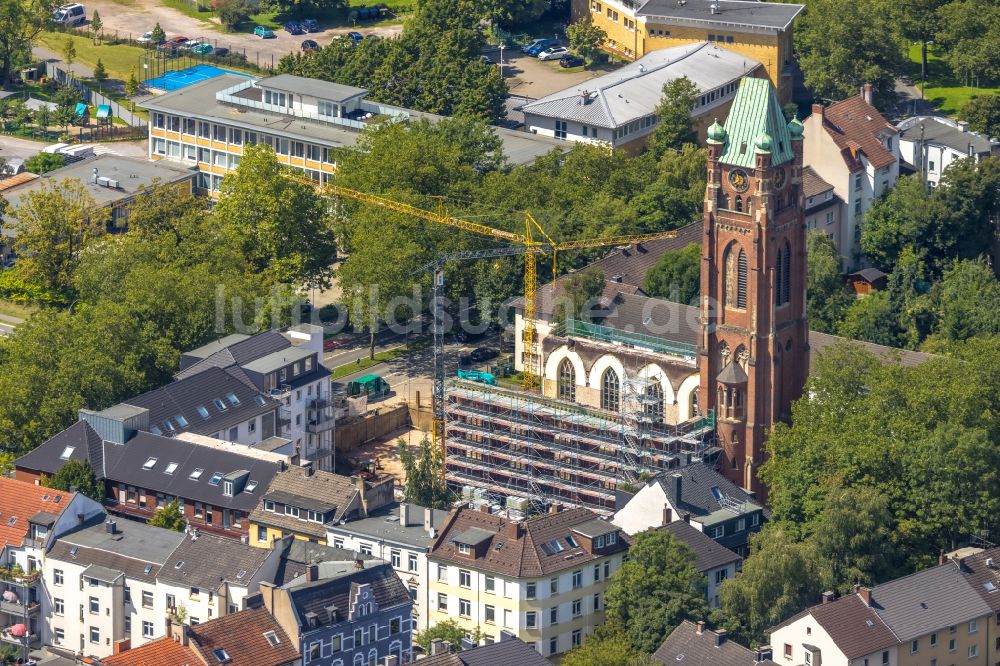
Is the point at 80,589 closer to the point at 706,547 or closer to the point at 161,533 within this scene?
the point at 161,533

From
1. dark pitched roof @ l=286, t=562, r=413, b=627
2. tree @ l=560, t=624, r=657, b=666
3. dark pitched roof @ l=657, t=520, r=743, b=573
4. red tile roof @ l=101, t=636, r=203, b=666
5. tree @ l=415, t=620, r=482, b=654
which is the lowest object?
tree @ l=415, t=620, r=482, b=654

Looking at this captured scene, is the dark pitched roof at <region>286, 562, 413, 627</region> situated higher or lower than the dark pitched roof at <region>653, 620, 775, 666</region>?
higher

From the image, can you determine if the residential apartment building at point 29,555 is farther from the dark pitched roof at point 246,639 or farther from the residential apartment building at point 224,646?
the dark pitched roof at point 246,639

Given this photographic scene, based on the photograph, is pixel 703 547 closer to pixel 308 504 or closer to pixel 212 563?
pixel 308 504

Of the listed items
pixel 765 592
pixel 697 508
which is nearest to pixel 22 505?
pixel 697 508

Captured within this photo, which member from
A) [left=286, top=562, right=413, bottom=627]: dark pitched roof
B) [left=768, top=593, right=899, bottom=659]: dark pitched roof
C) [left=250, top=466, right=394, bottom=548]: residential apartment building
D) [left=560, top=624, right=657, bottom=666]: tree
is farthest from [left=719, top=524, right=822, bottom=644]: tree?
[left=250, top=466, right=394, bottom=548]: residential apartment building

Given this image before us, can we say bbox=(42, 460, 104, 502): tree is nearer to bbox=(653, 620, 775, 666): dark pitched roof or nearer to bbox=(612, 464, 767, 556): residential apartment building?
bbox=(612, 464, 767, 556): residential apartment building
